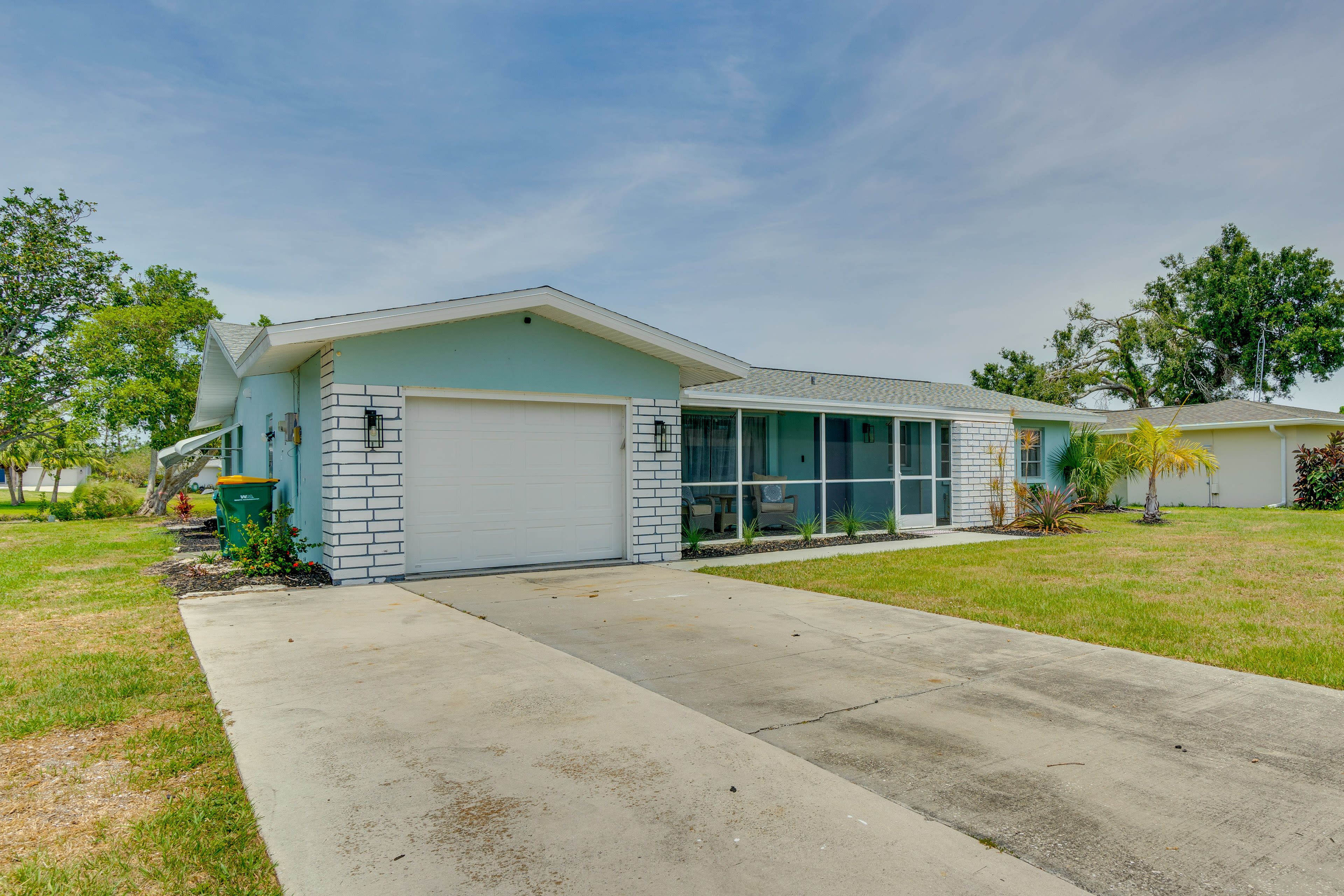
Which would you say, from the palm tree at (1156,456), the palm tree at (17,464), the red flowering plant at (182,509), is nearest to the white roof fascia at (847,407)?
the palm tree at (1156,456)

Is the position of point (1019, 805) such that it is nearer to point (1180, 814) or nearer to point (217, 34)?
point (1180, 814)

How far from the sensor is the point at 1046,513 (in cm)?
1436

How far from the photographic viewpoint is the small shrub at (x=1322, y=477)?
18578mm

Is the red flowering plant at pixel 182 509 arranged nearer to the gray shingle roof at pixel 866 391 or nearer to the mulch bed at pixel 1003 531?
the gray shingle roof at pixel 866 391

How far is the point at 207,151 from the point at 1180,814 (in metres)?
17.3

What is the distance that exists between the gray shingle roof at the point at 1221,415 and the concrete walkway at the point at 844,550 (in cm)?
872

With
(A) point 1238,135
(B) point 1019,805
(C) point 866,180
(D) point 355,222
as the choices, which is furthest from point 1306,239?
(B) point 1019,805

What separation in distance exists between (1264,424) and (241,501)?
79.5 ft

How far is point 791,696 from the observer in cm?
431

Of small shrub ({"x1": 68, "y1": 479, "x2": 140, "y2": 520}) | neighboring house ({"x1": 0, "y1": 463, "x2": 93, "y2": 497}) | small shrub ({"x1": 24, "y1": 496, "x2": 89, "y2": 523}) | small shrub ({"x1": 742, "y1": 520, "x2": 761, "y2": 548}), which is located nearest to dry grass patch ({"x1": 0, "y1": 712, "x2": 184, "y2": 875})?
small shrub ({"x1": 742, "y1": 520, "x2": 761, "y2": 548})

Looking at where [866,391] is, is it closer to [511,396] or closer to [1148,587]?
[1148,587]

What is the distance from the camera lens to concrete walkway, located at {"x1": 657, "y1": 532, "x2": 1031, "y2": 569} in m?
10.2

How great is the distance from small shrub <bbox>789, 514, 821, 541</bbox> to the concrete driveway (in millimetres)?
5644

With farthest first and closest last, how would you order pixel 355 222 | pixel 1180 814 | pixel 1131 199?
pixel 1131 199
pixel 355 222
pixel 1180 814
